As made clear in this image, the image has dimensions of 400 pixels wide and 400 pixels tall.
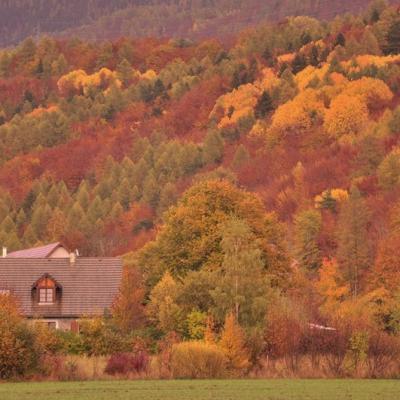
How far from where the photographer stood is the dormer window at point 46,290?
234 feet

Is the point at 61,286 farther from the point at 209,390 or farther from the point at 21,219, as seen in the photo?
the point at 21,219

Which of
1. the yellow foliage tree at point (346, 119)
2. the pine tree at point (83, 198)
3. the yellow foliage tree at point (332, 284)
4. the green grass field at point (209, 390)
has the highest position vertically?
the yellow foliage tree at point (346, 119)

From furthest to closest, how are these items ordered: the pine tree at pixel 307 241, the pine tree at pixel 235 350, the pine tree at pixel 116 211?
1. the pine tree at pixel 116 211
2. the pine tree at pixel 307 241
3. the pine tree at pixel 235 350

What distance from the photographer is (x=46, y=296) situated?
71.4 metres

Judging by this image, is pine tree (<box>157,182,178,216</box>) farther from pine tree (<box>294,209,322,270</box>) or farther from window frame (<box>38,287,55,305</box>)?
window frame (<box>38,287,55,305</box>)

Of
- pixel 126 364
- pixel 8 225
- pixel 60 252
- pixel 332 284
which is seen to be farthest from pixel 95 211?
pixel 126 364

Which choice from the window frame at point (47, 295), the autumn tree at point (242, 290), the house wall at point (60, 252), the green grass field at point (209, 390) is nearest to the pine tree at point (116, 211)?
the house wall at point (60, 252)

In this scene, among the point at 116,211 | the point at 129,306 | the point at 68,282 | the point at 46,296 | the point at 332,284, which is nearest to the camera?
the point at 129,306

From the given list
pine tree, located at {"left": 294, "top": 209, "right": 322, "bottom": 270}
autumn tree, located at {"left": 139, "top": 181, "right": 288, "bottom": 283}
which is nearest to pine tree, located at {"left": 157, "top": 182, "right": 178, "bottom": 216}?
pine tree, located at {"left": 294, "top": 209, "right": 322, "bottom": 270}

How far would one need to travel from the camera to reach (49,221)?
167375 millimetres

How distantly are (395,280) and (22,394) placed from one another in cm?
4585

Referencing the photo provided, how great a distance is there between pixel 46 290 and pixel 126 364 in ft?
78.9

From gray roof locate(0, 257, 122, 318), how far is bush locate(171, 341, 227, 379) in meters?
21.1

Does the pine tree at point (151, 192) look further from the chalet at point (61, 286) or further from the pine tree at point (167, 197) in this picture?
the chalet at point (61, 286)
